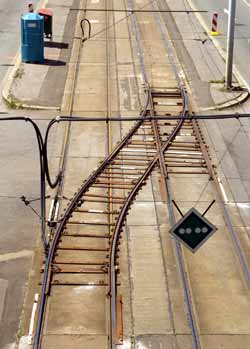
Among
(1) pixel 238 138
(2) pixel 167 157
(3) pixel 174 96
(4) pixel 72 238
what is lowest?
→ (4) pixel 72 238

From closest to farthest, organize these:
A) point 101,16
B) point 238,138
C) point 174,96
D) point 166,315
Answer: point 166,315, point 238,138, point 174,96, point 101,16

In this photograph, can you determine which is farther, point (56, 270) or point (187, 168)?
point (187, 168)

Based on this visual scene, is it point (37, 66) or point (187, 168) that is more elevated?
point (37, 66)

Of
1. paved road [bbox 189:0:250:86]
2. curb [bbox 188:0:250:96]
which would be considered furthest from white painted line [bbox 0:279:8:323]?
paved road [bbox 189:0:250:86]

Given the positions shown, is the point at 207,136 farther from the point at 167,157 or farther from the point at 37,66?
the point at 37,66

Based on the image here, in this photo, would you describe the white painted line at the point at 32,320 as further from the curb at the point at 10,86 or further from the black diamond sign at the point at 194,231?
the curb at the point at 10,86

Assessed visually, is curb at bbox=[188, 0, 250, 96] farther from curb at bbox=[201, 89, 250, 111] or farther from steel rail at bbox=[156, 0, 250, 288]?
steel rail at bbox=[156, 0, 250, 288]

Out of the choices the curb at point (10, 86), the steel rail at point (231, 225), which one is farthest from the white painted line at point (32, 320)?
the curb at point (10, 86)

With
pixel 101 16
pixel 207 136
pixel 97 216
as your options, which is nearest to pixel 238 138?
pixel 207 136
